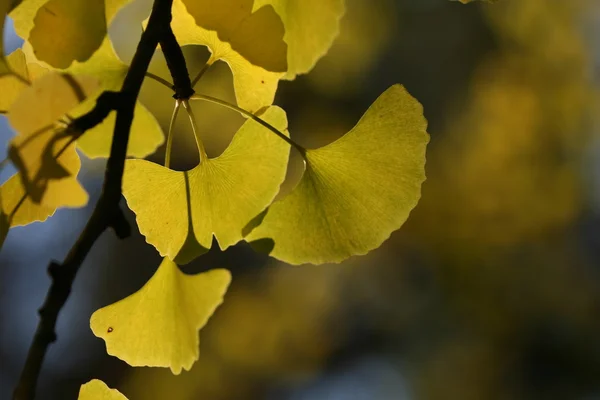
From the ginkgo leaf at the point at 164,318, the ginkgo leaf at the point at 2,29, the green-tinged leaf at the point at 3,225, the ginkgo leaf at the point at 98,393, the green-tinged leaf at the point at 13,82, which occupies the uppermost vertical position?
the ginkgo leaf at the point at 2,29

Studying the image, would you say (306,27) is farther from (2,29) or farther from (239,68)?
(2,29)

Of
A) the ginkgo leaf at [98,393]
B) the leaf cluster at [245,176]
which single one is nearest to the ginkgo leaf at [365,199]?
the leaf cluster at [245,176]

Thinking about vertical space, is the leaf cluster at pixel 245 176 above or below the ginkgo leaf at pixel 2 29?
below

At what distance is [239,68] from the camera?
1.50 ft

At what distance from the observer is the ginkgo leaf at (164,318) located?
438mm

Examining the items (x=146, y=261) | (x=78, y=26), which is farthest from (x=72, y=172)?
(x=146, y=261)

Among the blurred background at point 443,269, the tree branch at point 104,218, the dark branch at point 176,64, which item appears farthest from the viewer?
the blurred background at point 443,269

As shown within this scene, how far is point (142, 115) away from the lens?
1.72 feet

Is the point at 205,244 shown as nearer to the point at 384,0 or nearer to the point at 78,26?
the point at 78,26

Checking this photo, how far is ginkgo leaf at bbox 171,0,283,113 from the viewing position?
44 centimetres

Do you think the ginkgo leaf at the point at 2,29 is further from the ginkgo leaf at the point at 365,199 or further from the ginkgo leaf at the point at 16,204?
the ginkgo leaf at the point at 365,199

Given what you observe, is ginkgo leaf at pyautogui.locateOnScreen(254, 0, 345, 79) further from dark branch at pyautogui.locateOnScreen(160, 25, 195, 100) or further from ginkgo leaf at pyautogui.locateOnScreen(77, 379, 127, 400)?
ginkgo leaf at pyautogui.locateOnScreen(77, 379, 127, 400)

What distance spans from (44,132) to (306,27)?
0.64 ft

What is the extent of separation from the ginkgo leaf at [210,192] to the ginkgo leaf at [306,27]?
0.04 m
